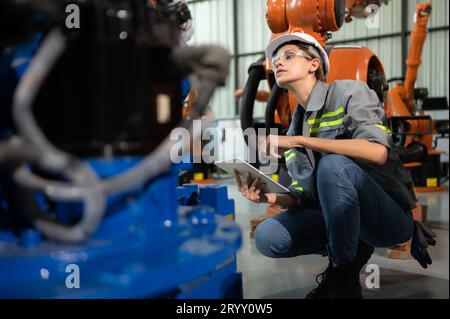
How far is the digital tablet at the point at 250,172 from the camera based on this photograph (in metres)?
1.42

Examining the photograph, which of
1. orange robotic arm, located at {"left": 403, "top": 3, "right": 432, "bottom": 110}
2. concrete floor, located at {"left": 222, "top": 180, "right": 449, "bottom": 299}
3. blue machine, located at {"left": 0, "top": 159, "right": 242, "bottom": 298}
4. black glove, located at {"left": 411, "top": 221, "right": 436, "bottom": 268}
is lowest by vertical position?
concrete floor, located at {"left": 222, "top": 180, "right": 449, "bottom": 299}

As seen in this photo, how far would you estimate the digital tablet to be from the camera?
1419mm

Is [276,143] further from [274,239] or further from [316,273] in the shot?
[316,273]

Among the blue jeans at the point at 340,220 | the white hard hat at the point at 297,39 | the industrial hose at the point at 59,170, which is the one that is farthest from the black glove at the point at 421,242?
the industrial hose at the point at 59,170

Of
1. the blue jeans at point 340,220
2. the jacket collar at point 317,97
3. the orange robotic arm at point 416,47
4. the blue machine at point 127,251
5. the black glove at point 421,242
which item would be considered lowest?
the black glove at point 421,242

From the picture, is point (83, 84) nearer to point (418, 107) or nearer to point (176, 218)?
point (176, 218)

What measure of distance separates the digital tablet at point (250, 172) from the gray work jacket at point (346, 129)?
0.35 ft

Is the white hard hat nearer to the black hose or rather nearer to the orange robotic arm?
the black hose

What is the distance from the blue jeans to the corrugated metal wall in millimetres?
5529

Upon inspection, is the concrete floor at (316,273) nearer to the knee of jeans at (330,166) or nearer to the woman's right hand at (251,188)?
the woman's right hand at (251,188)

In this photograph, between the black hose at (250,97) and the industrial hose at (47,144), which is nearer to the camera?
the industrial hose at (47,144)

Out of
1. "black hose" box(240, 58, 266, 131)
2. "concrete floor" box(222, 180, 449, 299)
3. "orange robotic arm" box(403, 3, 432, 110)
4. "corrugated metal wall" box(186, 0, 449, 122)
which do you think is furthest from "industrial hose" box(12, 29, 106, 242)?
"corrugated metal wall" box(186, 0, 449, 122)
